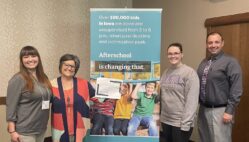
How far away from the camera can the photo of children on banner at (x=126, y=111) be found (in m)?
2.67

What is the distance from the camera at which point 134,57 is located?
267 centimetres

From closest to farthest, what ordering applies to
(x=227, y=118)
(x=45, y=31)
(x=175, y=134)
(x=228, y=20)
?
1. (x=227, y=118)
2. (x=175, y=134)
3. (x=228, y=20)
4. (x=45, y=31)

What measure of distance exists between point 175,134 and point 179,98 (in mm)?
338

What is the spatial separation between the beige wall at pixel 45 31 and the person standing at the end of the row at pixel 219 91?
2045mm

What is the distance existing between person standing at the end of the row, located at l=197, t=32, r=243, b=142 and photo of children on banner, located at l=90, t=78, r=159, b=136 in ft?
1.62

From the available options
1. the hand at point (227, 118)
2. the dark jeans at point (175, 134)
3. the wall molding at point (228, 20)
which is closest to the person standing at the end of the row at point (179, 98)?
the dark jeans at point (175, 134)

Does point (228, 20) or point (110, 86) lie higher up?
point (228, 20)

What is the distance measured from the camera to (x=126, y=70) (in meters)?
2.68

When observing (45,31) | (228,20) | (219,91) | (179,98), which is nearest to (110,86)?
(179,98)

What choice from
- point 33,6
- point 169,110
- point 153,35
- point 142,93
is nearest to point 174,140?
point 169,110

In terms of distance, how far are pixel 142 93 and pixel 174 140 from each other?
535 millimetres

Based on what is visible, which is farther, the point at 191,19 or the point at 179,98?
the point at 191,19

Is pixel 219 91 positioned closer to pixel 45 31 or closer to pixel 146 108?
pixel 146 108

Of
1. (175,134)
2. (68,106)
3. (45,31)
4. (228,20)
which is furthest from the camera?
(45,31)
